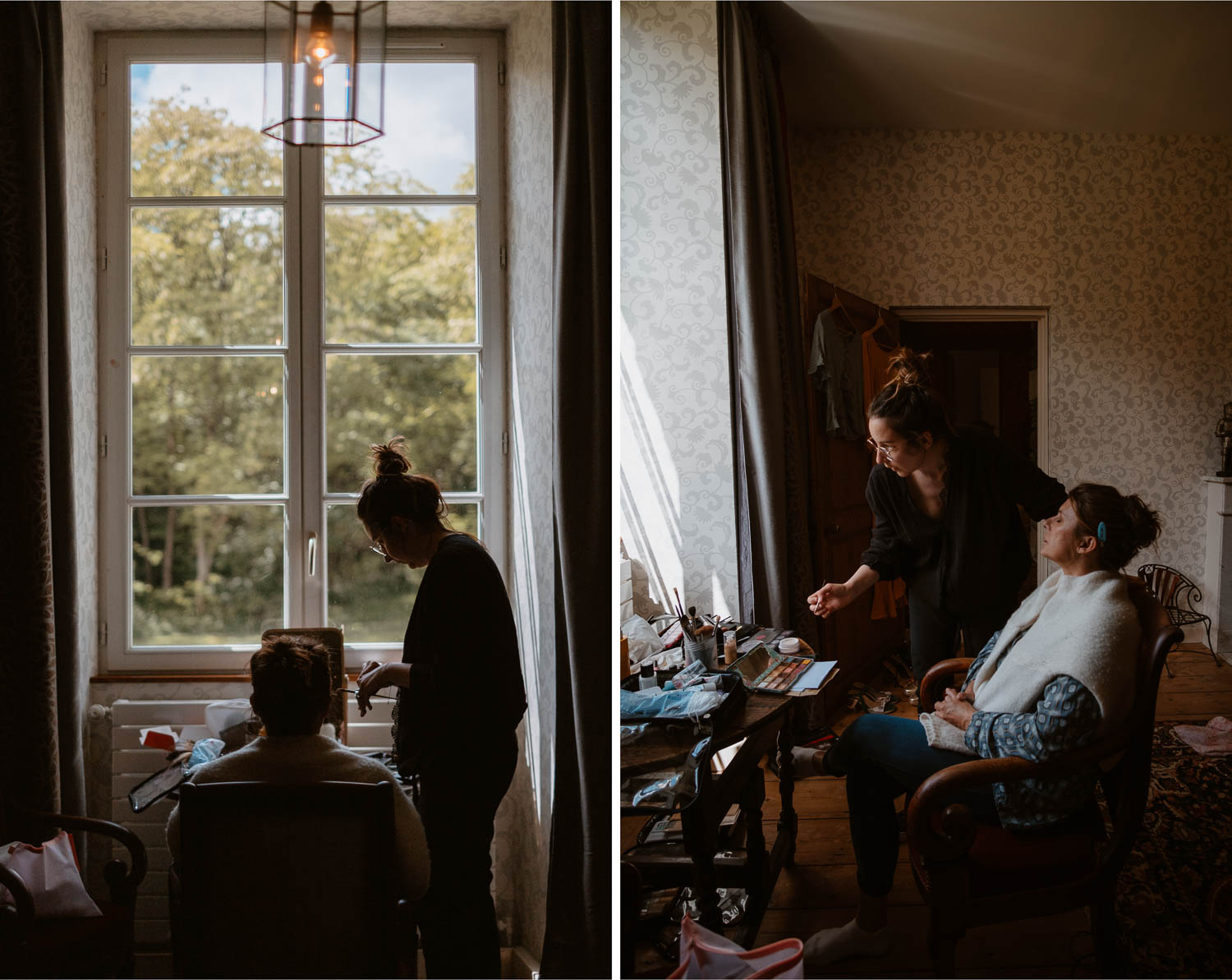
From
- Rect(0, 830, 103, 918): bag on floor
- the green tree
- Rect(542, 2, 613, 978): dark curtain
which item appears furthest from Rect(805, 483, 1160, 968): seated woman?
Rect(0, 830, 103, 918): bag on floor

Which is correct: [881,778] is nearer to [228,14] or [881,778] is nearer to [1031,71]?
[1031,71]

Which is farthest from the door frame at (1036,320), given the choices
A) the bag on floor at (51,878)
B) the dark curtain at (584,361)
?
the bag on floor at (51,878)

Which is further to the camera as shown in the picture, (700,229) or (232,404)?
(232,404)

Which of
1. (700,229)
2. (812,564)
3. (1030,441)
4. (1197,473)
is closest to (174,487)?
(700,229)

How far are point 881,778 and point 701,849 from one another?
0.87 ft

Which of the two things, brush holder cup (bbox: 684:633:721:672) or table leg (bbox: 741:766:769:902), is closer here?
table leg (bbox: 741:766:769:902)

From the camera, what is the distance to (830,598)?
1155 mm

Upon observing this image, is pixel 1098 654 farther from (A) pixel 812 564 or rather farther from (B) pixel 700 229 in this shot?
(B) pixel 700 229

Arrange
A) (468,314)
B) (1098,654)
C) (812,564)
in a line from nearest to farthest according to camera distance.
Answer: (1098,654) → (812,564) → (468,314)

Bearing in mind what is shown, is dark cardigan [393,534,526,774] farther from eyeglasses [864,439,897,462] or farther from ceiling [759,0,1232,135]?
ceiling [759,0,1232,135]

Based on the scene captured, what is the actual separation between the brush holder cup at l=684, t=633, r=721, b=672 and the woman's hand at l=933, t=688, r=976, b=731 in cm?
37

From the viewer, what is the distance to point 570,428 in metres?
1.25

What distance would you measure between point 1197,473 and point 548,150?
3.66 feet

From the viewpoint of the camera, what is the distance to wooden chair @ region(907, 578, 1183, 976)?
1.01 meters
